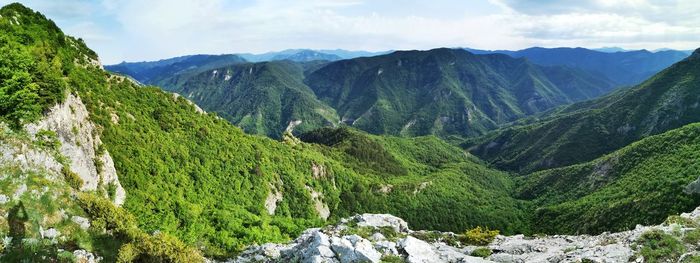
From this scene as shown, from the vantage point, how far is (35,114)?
42469 mm

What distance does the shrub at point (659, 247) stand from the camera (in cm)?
3372

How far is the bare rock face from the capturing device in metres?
46.1

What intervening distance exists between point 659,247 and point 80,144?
62.5 metres

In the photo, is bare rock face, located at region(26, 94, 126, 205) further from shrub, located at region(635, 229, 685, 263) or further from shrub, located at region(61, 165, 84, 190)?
shrub, located at region(635, 229, 685, 263)

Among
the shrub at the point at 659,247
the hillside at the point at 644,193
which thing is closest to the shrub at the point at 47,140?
the shrub at the point at 659,247

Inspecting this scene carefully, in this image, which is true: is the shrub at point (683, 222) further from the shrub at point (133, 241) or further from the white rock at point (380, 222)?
the shrub at point (133, 241)

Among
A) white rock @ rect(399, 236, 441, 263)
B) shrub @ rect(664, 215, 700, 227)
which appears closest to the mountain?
white rock @ rect(399, 236, 441, 263)

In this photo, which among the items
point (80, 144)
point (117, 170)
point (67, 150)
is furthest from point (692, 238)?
point (117, 170)

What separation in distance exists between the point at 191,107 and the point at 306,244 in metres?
92.5

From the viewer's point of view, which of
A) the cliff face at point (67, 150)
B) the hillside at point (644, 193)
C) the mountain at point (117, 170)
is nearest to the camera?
the mountain at point (117, 170)

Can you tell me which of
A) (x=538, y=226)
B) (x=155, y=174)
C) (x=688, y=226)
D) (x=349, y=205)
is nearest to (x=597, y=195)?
(x=538, y=226)

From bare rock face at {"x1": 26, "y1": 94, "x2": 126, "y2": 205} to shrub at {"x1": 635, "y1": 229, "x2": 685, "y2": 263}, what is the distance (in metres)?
52.1

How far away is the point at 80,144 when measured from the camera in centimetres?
5316

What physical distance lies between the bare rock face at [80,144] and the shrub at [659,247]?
5214 centimetres
